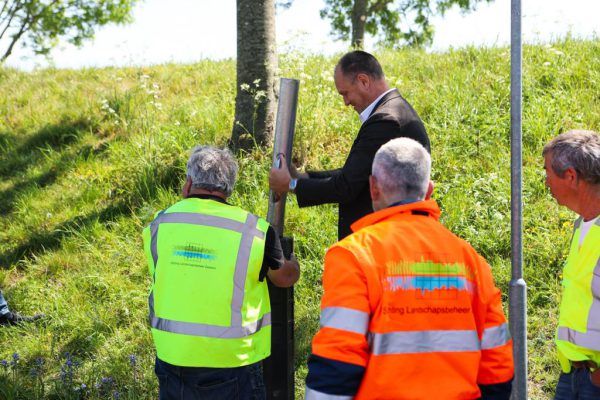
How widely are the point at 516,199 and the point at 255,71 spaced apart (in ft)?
14.5

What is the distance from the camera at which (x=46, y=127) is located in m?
9.55

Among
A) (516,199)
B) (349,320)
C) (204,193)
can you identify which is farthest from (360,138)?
(349,320)

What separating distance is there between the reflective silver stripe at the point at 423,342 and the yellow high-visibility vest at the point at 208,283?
41.2 inches

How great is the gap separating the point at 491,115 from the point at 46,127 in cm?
578

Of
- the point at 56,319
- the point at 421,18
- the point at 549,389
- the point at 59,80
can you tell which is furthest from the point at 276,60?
the point at 421,18

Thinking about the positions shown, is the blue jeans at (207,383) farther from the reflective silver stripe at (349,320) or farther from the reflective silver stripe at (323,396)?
the reflective silver stripe at (349,320)

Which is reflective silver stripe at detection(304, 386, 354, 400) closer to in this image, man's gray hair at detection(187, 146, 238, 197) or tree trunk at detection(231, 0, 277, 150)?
man's gray hair at detection(187, 146, 238, 197)

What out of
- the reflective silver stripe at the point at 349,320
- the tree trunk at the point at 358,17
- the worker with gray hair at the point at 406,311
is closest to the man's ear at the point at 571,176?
the worker with gray hair at the point at 406,311

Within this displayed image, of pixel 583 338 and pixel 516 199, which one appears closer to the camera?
pixel 583 338

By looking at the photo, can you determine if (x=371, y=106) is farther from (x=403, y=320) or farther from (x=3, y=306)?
(x=3, y=306)

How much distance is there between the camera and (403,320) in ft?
8.11

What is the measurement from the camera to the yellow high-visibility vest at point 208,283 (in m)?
3.32

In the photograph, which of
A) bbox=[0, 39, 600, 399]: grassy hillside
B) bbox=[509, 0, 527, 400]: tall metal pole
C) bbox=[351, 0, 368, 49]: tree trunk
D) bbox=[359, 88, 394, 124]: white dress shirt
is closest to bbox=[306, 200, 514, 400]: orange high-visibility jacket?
bbox=[509, 0, 527, 400]: tall metal pole

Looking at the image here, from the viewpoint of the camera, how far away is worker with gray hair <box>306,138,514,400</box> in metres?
2.43
